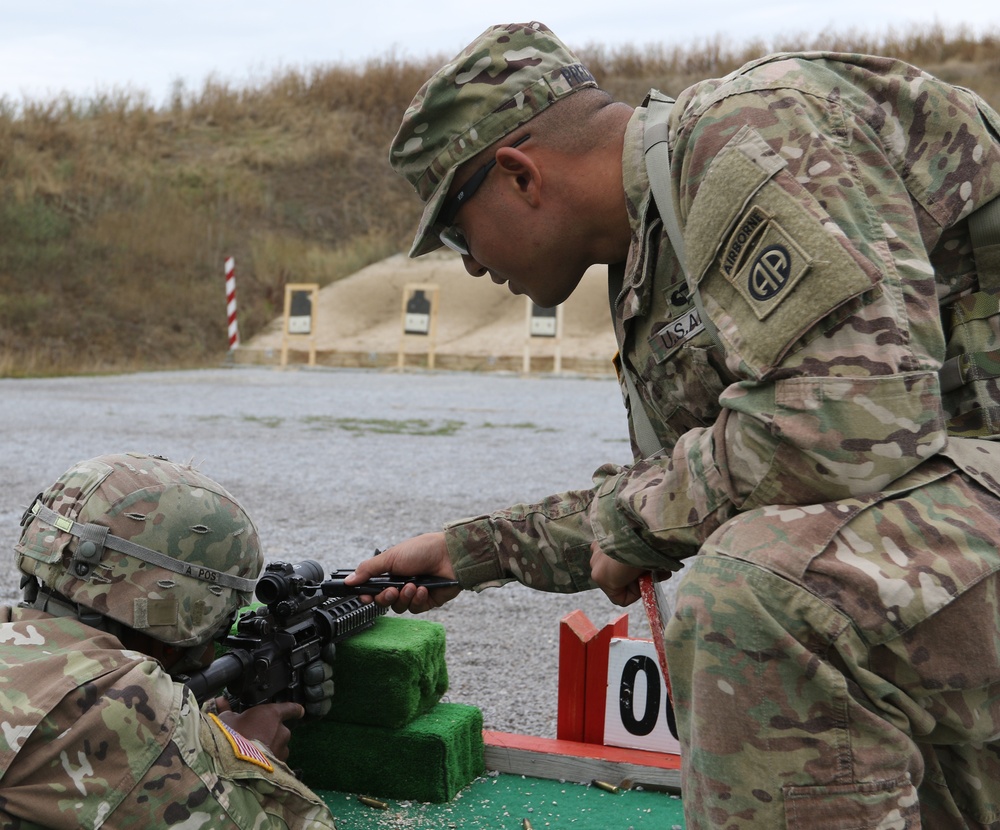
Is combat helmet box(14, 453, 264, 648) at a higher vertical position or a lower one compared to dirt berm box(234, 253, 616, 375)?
higher

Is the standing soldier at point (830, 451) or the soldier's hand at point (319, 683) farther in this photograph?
the soldier's hand at point (319, 683)

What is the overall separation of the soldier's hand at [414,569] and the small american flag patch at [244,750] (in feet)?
1.79

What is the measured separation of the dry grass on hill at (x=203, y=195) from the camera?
2212 centimetres

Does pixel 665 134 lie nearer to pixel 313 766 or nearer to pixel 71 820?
pixel 71 820

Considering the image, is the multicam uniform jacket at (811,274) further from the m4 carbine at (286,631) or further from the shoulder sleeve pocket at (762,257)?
the m4 carbine at (286,631)

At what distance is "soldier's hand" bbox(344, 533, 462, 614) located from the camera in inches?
101

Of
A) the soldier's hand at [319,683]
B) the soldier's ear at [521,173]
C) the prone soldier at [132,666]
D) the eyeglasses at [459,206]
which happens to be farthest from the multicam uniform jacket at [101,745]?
the soldier's ear at [521,173]

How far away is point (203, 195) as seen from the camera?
2573 cm

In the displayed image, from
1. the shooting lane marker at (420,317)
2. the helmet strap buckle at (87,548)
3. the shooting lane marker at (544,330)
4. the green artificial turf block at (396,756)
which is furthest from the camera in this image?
the shooting lane marker at (420,317)

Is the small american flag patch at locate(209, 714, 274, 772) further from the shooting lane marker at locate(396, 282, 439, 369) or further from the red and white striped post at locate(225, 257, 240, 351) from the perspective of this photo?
the red and white striped post at locate(225, 257, 240, 351)

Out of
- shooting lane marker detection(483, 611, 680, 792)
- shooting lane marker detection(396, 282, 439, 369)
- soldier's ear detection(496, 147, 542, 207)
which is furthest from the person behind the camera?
shooting lane marker detection(396, 282, 439, 369)

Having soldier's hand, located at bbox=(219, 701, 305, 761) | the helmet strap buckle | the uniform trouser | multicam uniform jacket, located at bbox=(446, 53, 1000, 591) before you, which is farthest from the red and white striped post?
the uniform trouser

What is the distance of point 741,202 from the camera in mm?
1605

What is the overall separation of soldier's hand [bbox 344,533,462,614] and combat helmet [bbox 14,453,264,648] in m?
0.39
